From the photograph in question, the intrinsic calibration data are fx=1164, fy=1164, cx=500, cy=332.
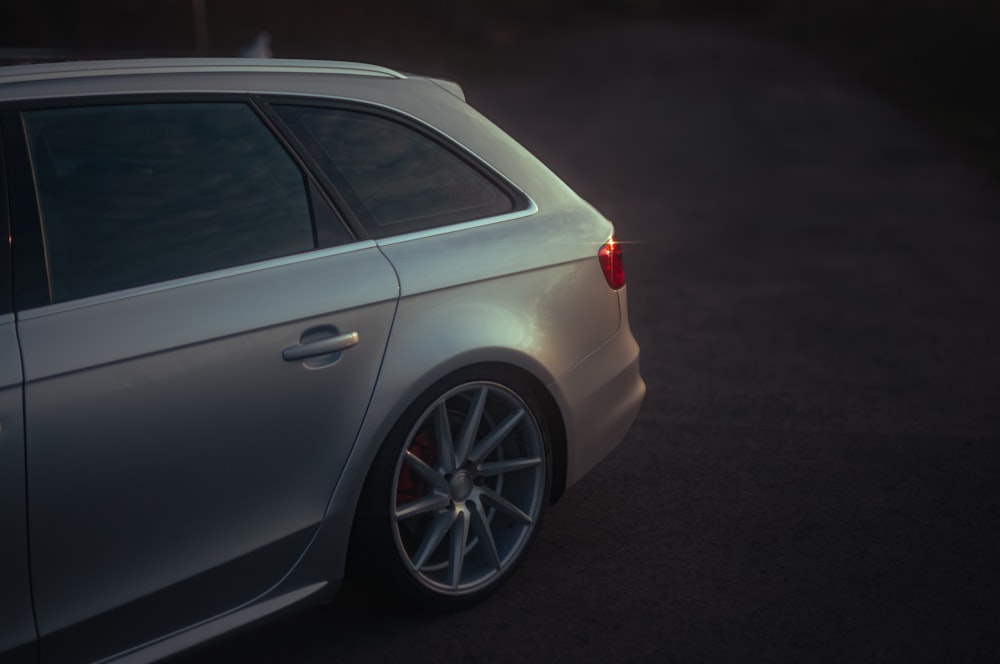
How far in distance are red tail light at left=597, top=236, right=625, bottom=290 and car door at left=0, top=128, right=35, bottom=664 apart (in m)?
1.99

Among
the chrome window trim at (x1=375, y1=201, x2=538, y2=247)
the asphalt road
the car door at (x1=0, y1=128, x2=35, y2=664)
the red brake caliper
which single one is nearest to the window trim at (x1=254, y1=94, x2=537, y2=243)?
the chrome window trim at (x1=375, y1=201, x2=538, y2=247)

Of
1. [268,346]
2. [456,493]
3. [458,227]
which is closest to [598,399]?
[456,493]

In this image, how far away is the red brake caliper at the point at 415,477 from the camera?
365cm

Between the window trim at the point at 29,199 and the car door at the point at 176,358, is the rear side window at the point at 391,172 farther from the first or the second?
the window trim at the point at 29,199

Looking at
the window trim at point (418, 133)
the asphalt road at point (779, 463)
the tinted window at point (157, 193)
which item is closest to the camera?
the tinted window at point (157, 193)

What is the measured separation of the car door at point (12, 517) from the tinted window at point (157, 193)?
0.23 m

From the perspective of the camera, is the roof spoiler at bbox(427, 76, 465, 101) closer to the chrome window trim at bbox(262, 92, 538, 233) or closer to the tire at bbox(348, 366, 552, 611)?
the chrome window trim at bbox(262, 92, 538, 233)

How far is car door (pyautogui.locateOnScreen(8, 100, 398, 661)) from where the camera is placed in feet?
9.04

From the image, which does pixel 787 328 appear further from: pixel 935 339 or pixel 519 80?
pixel 519 80

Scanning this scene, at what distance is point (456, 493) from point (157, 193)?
4.27 feet

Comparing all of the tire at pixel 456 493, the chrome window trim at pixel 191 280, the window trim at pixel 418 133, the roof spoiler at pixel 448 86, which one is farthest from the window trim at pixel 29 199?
the roof spoiler at pixel 448 86

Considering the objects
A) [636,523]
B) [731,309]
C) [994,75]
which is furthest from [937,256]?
[994,75]

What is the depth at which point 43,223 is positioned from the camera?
289cm

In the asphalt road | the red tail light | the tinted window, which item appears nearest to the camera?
the tinted window
